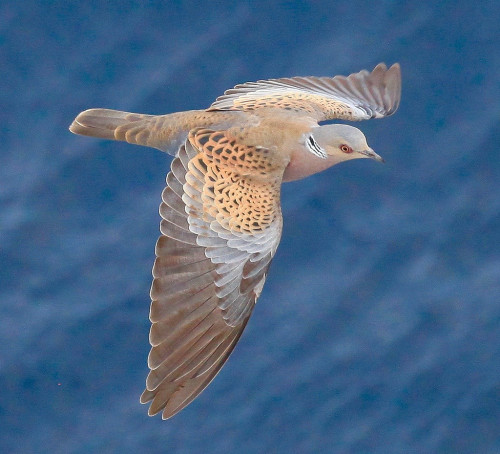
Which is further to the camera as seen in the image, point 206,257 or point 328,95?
point 328,95

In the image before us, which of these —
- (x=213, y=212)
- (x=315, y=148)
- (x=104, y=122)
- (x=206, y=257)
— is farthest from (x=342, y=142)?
(x=104, y=122)

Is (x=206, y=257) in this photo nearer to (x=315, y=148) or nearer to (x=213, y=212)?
(x=213, y=212)

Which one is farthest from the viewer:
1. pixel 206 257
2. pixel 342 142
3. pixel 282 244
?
pixel 282 244

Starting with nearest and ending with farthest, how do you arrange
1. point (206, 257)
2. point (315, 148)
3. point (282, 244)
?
point (206, 257)
point (315, 148)
point (282, 244)

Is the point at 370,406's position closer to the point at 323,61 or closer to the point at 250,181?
the point at 250,181

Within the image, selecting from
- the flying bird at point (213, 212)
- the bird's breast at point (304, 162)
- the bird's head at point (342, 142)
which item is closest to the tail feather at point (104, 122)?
the flying bird at point (213, 212)

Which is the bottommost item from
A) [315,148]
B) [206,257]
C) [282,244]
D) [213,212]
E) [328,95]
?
[206,257]

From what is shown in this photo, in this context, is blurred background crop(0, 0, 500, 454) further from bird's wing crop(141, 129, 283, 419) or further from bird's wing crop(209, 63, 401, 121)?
bird's wing crop(141, 129, 283, 419)

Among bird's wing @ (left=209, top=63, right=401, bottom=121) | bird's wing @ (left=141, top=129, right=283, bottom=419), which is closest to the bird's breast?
bird's wing @ (left=141, top=129, right=283, bottom=419)

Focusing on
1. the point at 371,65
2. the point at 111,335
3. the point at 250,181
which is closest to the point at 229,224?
the point at 250,181
